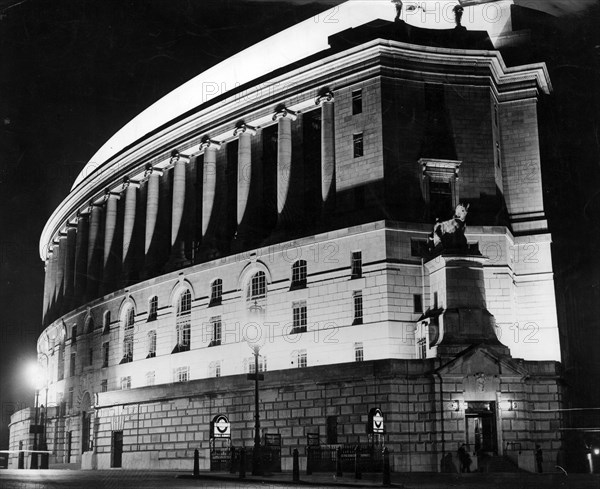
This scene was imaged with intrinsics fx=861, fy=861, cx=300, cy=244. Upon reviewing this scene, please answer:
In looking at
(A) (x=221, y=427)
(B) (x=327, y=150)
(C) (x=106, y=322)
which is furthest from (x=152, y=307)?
(B) (x=327, y=150)

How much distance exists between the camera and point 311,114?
211 ft

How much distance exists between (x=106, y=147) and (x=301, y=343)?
42200 millimetres

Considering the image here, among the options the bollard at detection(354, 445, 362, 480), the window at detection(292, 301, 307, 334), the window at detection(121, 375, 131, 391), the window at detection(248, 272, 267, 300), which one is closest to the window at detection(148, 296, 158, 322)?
the window at detection(121, 375, 131, 391)

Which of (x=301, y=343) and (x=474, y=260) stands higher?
(x=474, y=260)

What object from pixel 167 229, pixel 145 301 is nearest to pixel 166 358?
pixel 145 301

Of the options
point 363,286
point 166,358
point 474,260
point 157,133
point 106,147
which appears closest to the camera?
point 474,260

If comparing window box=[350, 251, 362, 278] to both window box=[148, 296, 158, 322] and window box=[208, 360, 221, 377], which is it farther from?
window box=[148, 296, 158, 322]

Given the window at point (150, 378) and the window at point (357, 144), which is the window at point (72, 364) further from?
the window at point (357, 144)

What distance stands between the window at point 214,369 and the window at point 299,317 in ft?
25.4

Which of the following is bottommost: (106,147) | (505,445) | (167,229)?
(505,445)

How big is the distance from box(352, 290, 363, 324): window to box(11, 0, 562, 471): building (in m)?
0.17

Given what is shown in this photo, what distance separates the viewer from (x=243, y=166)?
6594cm

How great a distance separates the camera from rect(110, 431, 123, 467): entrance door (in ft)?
206

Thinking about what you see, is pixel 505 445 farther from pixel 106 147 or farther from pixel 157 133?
→ pixel 106 147
